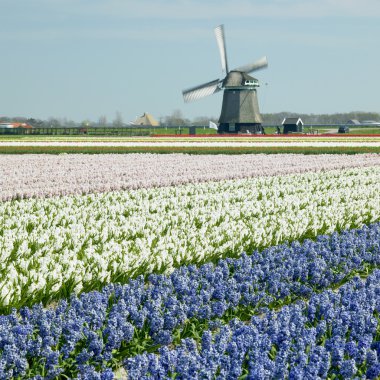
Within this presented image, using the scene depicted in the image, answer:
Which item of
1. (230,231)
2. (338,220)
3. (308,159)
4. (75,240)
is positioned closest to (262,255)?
(230,231)

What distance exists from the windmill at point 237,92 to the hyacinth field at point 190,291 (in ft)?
205

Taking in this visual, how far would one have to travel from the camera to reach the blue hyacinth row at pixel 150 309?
5770 mm

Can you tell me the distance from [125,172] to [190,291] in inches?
679

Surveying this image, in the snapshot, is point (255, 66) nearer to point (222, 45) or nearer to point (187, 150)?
point (222, 45)

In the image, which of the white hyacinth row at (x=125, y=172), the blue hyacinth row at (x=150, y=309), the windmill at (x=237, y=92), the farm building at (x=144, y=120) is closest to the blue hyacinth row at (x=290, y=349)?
the blue hyacinth row at (x=150, y=309)

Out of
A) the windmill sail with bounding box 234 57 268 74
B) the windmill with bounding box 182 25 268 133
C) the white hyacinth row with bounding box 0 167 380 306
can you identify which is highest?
the windmill sail with bounding box 234 57 268 74

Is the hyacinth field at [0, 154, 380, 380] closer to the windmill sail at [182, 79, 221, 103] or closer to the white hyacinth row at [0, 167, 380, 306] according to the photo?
the white hyacinth row at [0, 167, 380, 306]

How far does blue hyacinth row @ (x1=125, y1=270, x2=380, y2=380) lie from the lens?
5.25m

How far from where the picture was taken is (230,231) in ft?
35.2

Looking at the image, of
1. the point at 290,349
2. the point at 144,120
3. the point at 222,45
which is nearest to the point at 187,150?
the point at 290,349

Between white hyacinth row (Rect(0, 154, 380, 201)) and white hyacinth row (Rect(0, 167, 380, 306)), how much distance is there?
7.48 ft

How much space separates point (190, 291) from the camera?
25.3ft

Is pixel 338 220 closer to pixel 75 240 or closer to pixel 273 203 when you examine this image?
pixel 273 203

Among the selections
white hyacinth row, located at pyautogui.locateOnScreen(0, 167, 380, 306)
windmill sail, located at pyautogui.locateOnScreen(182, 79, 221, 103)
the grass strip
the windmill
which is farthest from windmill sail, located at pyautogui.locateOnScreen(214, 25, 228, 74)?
white hyacinth row, located at pyautogui.locateOnScreen(0, 167, 380, 306)
